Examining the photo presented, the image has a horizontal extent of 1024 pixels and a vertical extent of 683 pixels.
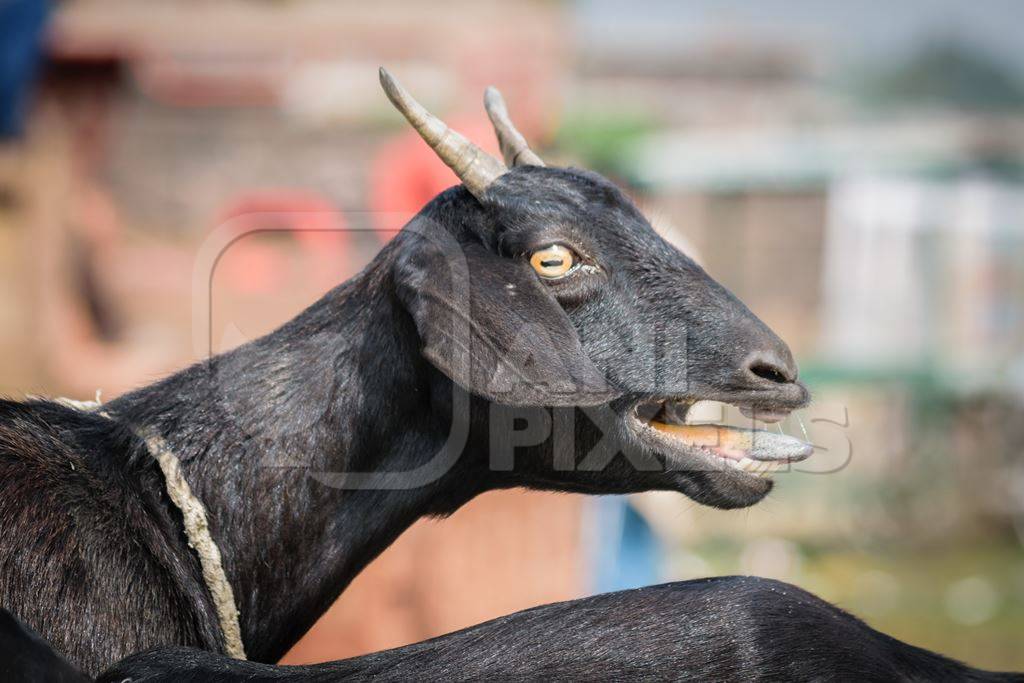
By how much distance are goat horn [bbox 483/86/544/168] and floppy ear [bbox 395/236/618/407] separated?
0.51m

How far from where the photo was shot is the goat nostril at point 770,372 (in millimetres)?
3209

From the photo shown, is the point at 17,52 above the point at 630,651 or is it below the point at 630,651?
above

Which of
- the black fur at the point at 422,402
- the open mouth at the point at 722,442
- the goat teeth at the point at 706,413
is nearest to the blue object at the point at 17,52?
the goat teeth at the point at 706,413

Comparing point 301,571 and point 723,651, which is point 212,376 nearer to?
point 301,571

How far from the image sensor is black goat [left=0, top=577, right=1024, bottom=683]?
94.6 inches

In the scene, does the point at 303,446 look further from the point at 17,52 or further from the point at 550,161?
the point at 17,52

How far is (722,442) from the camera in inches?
131

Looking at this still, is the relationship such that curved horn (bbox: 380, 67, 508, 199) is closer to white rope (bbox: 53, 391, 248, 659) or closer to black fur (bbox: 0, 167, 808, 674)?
black fur (bbox: 0, 167, 808, 674)

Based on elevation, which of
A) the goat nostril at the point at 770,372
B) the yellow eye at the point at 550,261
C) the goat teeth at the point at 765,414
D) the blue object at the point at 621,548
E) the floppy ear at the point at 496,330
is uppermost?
the yellow eye at the point at 550,261

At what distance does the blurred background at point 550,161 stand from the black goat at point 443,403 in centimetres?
61

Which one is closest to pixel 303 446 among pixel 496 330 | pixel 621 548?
pixel 496 330

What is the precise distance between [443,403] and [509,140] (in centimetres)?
89

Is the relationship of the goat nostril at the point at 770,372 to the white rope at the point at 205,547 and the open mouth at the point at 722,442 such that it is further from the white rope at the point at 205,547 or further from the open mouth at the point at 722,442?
the white rope at the point at 205,547

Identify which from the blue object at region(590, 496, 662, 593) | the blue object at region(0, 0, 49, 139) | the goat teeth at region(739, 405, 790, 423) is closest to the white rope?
the goat teeth at region(739, 405, 790, 423)
